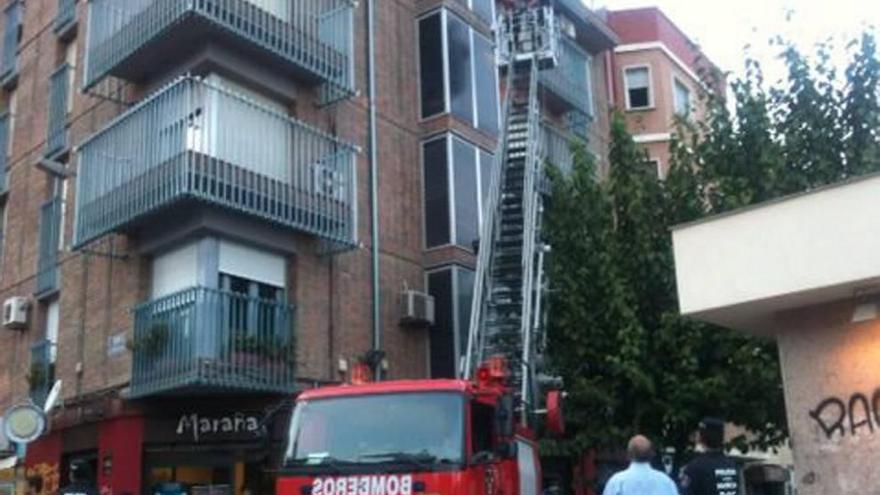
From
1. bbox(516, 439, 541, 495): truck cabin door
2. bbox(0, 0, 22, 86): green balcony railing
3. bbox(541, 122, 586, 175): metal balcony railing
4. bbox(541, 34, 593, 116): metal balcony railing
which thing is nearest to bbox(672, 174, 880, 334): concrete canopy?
bbox(516, 439, 541, 495): truck cabin door

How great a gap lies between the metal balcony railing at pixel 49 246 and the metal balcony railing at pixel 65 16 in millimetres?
3289

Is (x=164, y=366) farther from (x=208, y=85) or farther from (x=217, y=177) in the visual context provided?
(x=208, y=85)

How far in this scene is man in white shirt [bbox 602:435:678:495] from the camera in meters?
7.56

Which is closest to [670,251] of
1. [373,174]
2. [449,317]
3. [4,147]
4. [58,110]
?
[449,317]

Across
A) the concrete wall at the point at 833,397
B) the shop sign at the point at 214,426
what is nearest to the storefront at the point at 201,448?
the shop sign at the point at 214,426

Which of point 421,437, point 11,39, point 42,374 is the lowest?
point 421,437

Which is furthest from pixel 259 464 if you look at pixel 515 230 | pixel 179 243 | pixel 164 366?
pixel 515 230

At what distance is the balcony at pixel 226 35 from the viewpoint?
1645 centimetres

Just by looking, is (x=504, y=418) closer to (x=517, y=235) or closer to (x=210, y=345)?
(x=210, y=345)

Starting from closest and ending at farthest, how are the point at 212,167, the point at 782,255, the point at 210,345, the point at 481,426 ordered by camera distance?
the point at 782,255 → the point at 481,426 → the point at 210,345 → the point at 212,167

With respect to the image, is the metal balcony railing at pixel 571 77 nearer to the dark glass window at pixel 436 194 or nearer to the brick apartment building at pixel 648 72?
the dark glass window at pixel 436 194

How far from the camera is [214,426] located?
51.6 feet

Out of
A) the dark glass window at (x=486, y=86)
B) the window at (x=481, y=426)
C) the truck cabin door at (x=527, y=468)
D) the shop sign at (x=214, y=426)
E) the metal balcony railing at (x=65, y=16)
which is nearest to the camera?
the window at (x=481, y=426)

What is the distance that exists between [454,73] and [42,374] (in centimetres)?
901
